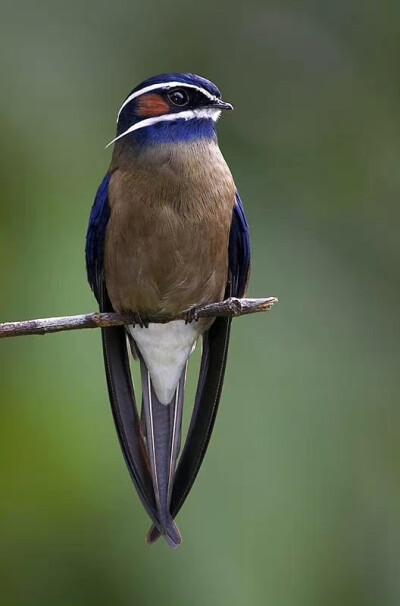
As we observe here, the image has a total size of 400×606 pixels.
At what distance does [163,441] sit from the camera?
374cm

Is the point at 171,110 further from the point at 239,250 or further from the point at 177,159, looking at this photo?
the point at 239,250

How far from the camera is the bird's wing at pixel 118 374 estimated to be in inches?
141

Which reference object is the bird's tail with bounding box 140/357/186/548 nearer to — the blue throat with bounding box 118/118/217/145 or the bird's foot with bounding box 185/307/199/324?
the bird's foot with bounding box 185/307/199/324

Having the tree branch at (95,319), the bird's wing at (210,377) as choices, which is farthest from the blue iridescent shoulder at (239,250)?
the tree branch at (95,319)

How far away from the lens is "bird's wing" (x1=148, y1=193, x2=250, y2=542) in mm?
3537

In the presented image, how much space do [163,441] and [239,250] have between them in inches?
22.5

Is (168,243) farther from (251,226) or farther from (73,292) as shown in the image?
(251,226)

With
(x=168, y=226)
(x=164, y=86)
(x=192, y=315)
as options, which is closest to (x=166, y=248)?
(x=168, y=226)

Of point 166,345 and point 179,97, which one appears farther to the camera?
point 166,345

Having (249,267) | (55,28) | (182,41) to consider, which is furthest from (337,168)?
(249,267)

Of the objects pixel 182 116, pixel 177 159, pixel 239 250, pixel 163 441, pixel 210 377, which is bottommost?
pixel 163 441

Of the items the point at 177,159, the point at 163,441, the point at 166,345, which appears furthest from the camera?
the point at 166,345

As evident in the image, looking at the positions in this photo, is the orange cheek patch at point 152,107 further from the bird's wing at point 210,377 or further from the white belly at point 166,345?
the white belly at point 166,345

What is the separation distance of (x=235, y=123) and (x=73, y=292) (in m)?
1.28
